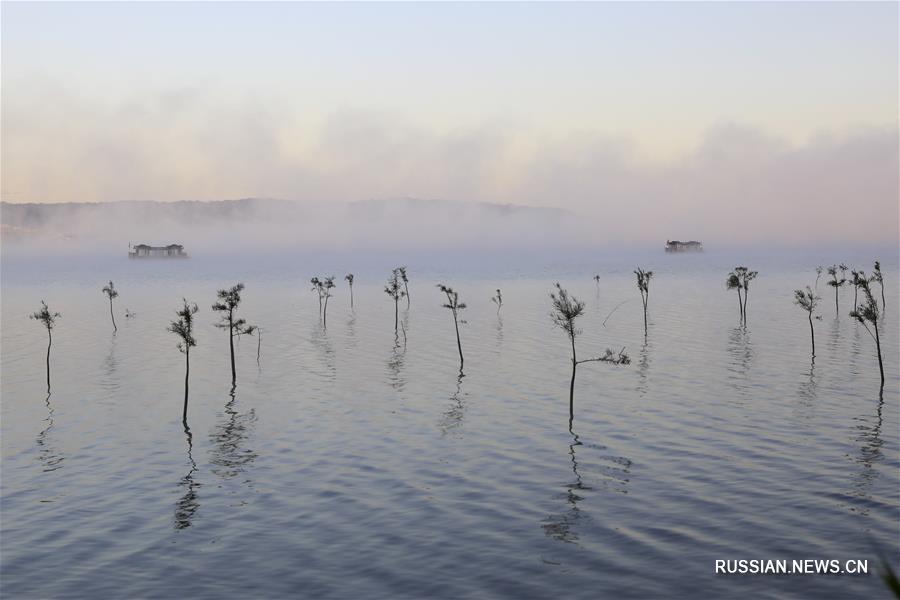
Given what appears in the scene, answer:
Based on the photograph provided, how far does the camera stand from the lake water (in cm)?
3161

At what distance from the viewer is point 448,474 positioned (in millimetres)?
45562

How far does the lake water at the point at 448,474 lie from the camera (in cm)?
3161

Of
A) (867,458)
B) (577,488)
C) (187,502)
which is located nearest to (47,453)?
(187,502)

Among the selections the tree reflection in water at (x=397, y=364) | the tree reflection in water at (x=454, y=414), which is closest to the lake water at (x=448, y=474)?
the tree reflection in water at (x=454, y=414)

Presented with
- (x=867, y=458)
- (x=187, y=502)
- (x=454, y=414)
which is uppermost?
(x=454, y=414)

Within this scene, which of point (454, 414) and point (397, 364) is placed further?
point (397, 364)

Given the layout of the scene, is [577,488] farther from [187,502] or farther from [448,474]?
[187,502]

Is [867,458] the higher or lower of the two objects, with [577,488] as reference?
higher

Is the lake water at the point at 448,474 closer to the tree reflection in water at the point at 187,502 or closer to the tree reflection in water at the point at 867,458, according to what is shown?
the tree reflection in water at the point at 187,502

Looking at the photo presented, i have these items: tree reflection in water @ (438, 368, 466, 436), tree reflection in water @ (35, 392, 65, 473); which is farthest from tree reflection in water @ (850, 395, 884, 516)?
tree reflection in water @ (35, 392, 65, 473)

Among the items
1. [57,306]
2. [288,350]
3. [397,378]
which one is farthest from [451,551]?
[57,306]

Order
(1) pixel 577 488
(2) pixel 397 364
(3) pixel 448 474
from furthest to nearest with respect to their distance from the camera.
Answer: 1. (2) pixel 397 364
2. (3) pixel 448 474
3. (1) pixel 577 488

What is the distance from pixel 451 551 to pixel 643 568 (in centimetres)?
799

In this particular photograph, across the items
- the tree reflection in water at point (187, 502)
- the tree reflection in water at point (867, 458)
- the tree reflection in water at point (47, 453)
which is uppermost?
the tree reflection in water at point (867, 458)
